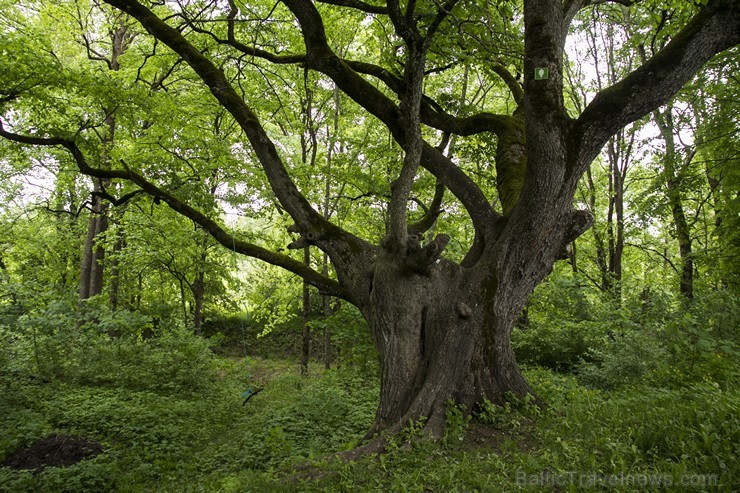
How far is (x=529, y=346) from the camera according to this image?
375 inches

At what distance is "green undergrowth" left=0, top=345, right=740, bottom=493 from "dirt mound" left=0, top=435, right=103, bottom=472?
0.53ft

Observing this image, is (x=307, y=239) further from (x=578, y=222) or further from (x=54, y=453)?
(x=54, y=453)

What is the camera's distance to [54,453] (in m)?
5.20

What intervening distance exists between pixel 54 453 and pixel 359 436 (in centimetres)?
406

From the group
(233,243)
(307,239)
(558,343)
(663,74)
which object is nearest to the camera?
(663,74)

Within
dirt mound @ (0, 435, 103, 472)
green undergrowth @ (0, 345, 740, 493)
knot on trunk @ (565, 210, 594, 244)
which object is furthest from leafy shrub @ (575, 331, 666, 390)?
dirt mound @ (0, 435, 103, 472)

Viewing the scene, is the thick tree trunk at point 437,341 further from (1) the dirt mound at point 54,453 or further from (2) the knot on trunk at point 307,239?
(1) the dirt mound at point 54,453

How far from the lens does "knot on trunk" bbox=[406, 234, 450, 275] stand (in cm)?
481

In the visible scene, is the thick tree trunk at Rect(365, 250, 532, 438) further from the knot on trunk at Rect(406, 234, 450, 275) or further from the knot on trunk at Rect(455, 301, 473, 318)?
the knot on trunk at Rect(406, 234, 450, 275)

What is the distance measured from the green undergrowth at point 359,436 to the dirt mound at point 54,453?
0.16 metres

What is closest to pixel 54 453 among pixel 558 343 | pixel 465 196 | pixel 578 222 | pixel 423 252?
pixel 423 252

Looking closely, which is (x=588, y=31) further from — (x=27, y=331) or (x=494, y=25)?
(x=27, y=331)

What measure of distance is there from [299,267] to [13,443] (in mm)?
4400

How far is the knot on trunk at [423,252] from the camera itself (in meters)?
4.81
